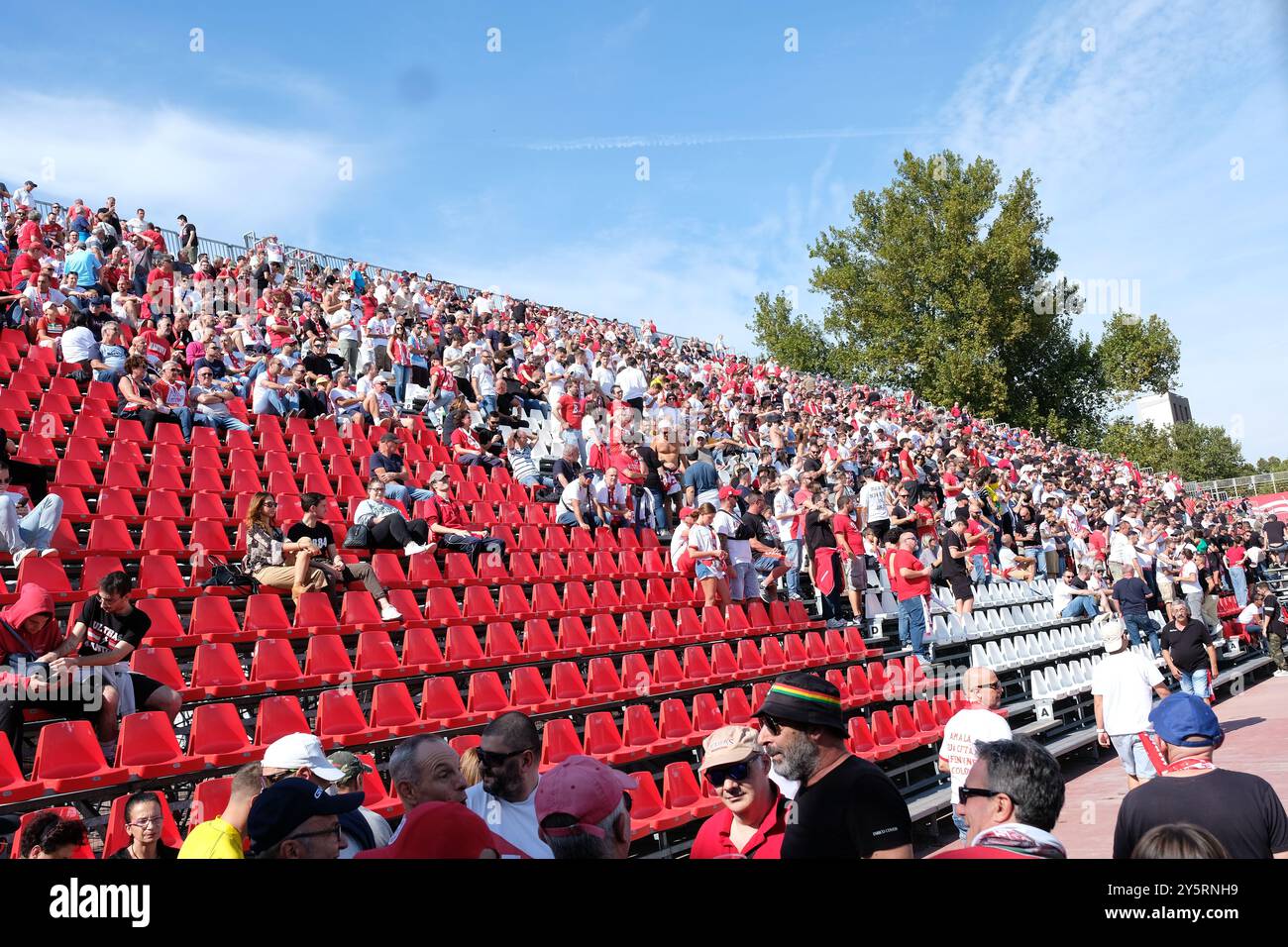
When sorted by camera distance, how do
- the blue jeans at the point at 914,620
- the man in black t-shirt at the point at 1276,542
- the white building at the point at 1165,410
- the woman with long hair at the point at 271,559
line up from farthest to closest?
the white building at the point at 1165,410 < the man in black t-shirt at the point at 1276,542 < the blue jeans at the point at 914,620 < the woman with long hair at the point at 271,559

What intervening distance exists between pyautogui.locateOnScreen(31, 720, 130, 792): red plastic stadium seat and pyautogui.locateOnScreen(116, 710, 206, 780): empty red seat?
86 millimetres

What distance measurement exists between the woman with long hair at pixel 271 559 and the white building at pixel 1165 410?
68870 mm

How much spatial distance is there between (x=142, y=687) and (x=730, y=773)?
4.00 metres

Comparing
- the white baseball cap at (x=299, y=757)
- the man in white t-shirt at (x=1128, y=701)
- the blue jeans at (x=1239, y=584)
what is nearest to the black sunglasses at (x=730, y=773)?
the white baseball cap at (x=299, y=757)

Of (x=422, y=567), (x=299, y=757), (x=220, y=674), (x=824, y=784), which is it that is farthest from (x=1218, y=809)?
(x=422, y=567)

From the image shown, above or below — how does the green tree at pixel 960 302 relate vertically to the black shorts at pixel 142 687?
above

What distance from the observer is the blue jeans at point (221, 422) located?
387 inches

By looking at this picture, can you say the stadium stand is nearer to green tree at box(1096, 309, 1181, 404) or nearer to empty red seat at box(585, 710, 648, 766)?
empty red seat at box(585, 710, 648, 766)

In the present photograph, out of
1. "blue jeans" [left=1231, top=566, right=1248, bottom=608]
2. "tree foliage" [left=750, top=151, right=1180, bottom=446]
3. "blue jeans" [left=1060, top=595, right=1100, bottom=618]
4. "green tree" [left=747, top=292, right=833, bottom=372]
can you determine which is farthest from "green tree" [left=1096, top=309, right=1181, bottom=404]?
"blue jeans" [left=1060, top=595, right=1100, bottom=618]

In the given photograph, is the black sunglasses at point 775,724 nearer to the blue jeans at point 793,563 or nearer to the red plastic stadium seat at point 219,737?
the red plastic stadium seat at point 219,737

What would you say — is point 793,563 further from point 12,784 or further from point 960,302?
point 960,302

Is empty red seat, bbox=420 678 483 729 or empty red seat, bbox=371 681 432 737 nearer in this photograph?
empty red seat, bbox=371 681 432 737

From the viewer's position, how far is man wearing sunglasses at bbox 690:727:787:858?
291 cm

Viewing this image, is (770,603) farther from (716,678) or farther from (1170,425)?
(1170,425)
